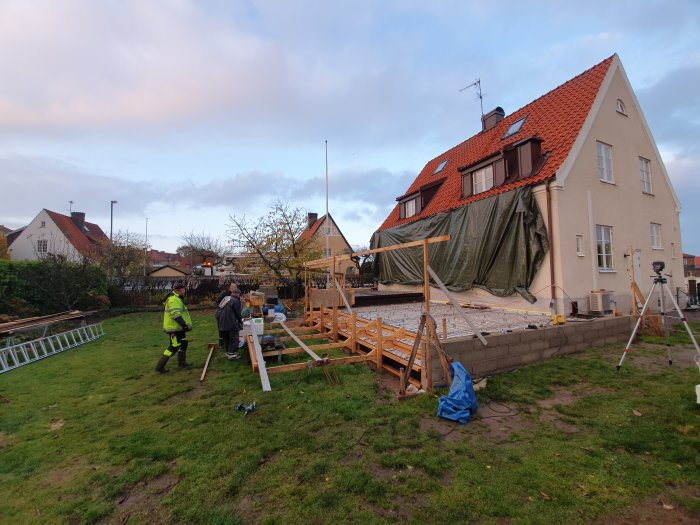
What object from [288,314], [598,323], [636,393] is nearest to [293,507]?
[636,393]

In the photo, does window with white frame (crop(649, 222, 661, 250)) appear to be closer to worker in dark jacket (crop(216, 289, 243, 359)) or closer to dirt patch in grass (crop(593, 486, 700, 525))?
dirt patch in grass (crop(593, 486, 700, 525))

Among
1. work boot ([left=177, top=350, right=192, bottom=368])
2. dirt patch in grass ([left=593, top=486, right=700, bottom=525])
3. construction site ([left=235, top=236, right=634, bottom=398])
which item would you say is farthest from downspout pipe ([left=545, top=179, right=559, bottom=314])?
work boot ([left=177, top=350, right=192, bottom=368])

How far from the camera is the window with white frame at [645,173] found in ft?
42.5

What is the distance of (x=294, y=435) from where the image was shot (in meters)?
4.05

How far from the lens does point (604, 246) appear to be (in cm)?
1124

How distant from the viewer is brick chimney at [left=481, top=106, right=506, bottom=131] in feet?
54.1

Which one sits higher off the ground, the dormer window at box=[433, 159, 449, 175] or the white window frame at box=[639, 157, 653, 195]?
the dormer window at box=[433, 159, 449, 175]

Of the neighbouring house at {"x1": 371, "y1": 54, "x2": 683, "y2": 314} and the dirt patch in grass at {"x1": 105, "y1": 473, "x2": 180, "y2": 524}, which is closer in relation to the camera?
the dirt patch in grass at {"x1": 105, "y1": 473, "x2": 180, "y2": 524}

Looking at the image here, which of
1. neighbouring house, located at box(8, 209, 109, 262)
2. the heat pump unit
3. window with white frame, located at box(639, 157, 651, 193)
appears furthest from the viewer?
neighbouring house, located at box(8, 209, 109, 262)

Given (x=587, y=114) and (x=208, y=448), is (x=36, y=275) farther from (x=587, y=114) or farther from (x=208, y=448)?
(x=587, y=114)

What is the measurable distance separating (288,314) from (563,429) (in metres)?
12.2

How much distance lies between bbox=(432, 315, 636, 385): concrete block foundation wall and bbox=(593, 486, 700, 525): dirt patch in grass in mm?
2840

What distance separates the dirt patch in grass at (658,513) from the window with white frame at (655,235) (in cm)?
1381

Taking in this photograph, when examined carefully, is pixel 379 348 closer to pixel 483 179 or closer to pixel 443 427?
pixel 443 427
